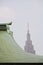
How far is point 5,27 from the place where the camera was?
2.15 metres

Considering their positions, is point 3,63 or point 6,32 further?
point 6,32

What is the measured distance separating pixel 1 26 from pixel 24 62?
1.34m

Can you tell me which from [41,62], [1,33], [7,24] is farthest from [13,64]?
[7,24]

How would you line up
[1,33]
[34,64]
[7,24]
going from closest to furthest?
[34,64]
[1,33]
[7,24]

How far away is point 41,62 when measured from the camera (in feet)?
2.70

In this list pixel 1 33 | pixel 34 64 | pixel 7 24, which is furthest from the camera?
pixel 7 24

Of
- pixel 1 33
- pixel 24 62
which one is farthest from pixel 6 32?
pixel 24 62

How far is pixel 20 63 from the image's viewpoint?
83cm

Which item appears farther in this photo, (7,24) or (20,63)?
(7,24)

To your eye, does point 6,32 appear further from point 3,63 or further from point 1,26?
point 3,63

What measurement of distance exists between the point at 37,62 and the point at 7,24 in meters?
1.44

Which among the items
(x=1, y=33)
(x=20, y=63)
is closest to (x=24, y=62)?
(x=20, y=63)

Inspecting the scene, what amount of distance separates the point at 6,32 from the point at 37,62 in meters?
1.31

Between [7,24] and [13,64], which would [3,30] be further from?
[13,64]
